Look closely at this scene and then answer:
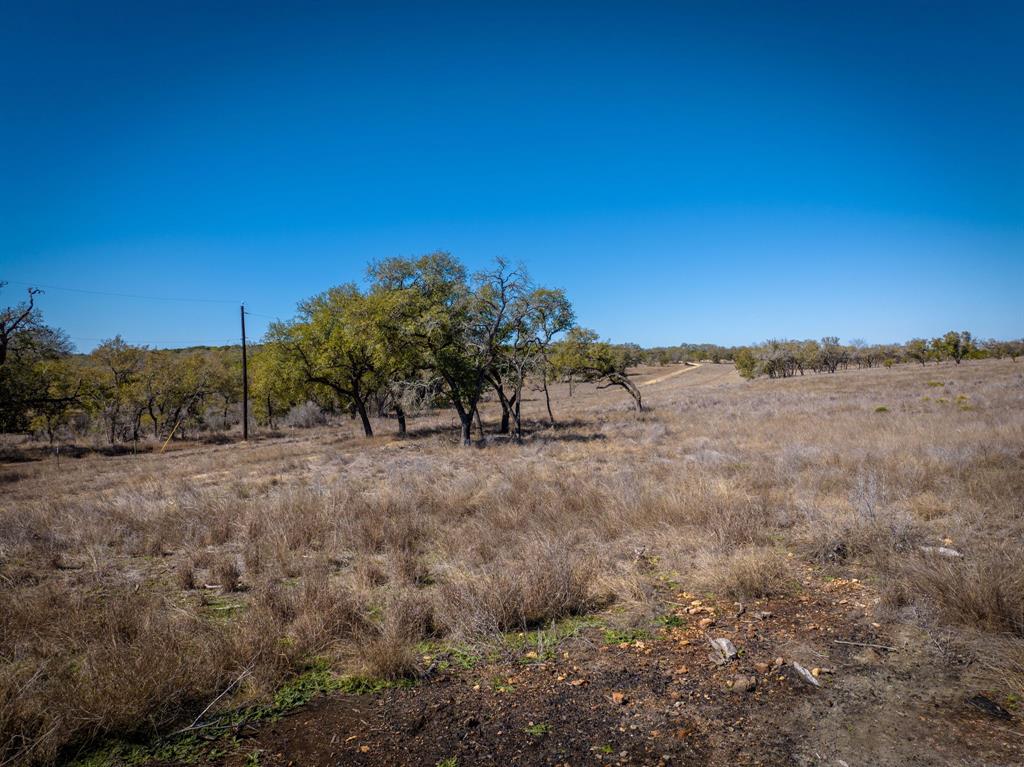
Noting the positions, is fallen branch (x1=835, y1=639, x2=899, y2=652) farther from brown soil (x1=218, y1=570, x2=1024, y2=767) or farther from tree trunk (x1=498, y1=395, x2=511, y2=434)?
tree trunk (x1=498, y1=395, x2=511, y2=434)

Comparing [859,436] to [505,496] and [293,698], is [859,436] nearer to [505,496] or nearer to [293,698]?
[505,496]

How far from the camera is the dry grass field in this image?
330 centimetres

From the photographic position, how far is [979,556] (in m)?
5.06

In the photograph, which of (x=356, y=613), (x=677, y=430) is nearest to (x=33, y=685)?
(x=356, y=613)

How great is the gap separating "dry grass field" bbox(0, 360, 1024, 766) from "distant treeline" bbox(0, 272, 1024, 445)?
12.2 m

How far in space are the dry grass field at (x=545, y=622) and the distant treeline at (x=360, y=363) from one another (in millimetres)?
12153

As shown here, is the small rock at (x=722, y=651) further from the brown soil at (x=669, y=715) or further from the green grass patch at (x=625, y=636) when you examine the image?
the green grass patch at (x=625, y=636)

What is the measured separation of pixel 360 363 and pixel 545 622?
25.5m

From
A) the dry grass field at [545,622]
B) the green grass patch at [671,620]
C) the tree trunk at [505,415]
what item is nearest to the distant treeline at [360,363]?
the tree trunk at [505,415]

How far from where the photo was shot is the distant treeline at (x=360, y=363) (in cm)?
2181

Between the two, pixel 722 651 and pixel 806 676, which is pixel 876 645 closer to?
pixel 806 676

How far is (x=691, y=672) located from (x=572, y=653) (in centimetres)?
105

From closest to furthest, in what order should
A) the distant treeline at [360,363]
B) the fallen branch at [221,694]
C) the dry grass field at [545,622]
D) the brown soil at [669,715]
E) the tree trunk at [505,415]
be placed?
the brown soil at [669,715]
the dry grass field at [545,622]
the fallen branch at [221,694]
the distant treeline at [360,363]
the tree trunk at [505,415]

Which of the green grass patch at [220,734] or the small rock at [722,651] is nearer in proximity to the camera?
the green grass patch at [220,734]
